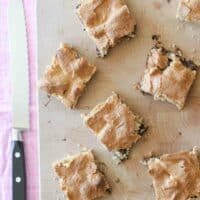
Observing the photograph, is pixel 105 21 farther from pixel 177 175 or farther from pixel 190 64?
pixel 177 175

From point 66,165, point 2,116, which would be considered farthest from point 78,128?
point 2,116

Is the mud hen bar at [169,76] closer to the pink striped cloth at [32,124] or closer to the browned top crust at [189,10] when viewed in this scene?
the browned top crust at [189,10]

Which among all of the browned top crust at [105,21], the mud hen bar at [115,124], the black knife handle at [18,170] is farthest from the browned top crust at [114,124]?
the black knife handle at [18,170]

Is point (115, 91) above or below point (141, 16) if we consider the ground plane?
below

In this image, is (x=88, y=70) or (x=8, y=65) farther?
(x=8, y=65)

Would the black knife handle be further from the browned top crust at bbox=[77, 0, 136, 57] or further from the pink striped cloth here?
the browned top crust at bbox=[77, 0, 136, 57]

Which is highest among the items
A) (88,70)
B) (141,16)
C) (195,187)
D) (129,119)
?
(141,16)

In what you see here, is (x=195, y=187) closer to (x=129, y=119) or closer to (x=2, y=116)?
(x=129, y=119)
